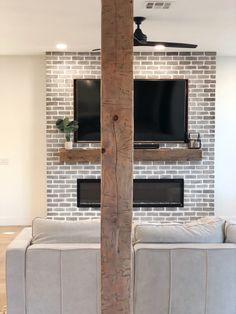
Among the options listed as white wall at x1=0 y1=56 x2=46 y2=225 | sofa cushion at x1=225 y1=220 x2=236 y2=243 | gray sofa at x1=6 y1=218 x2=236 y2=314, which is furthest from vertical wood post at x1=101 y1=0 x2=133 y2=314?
white wall at x1=0 y1=56 x2=46 y2=225

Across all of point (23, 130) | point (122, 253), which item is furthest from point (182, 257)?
point (23, 130)

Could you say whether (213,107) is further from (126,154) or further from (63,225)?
(126,154)

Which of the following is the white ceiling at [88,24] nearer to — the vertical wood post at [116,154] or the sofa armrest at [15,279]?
the vertical wood post at [116,154]

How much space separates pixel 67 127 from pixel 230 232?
148 inches

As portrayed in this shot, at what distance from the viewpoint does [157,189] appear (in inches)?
253

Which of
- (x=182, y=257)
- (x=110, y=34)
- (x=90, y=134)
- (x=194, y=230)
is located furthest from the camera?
(x=90, y=134)

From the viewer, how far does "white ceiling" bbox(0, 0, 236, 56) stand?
13.0 feet

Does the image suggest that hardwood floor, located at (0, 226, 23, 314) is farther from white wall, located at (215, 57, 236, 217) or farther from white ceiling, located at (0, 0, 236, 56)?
white wall, located at (215, 57, 236, 217)

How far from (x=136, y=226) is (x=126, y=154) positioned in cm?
87

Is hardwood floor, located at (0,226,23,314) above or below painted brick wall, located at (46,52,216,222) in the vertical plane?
below

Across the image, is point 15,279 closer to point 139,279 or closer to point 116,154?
point 139,279

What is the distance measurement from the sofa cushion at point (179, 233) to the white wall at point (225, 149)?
4045mm

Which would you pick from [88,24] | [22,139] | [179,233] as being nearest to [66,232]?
[179,233]

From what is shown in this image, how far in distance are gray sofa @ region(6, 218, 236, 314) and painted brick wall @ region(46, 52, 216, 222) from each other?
12.2ft
